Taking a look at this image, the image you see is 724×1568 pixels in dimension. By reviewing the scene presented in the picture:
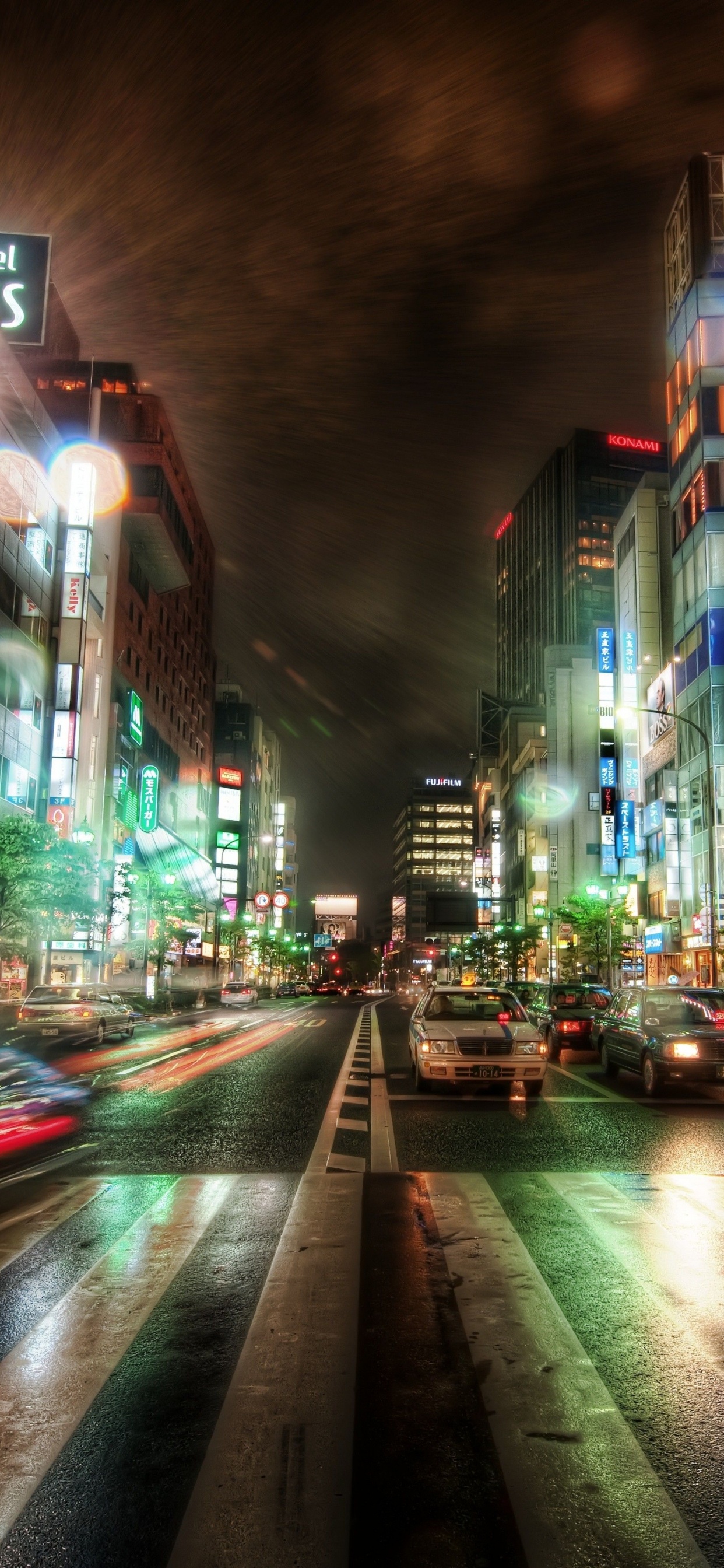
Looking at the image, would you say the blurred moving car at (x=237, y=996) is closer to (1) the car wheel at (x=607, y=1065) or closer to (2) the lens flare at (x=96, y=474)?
(2) the lens flare at (x=96, y=474)

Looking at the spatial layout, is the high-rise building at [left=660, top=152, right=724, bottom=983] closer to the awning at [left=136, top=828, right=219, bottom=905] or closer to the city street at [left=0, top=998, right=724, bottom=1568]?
the awning at [left=136, top=828, right=219, bottom=905]

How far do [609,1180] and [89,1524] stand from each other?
23.0 ft

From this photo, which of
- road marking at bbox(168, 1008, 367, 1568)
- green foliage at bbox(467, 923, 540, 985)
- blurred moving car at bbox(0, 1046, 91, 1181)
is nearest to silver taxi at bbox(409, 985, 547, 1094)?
blurred moving car at bbox(0, 1046, 91, 1181)

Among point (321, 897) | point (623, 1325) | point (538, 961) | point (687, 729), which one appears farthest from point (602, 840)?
point (321, 897)

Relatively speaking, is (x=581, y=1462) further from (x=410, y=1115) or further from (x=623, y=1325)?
(x=410, y=1115)

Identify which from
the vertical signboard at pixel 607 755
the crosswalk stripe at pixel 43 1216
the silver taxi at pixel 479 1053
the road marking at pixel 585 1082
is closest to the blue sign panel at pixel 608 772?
the vertical signboard at pixel 607 755

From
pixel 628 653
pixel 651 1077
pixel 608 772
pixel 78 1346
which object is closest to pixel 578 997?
pixel 651 1077

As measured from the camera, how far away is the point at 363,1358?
5031mm

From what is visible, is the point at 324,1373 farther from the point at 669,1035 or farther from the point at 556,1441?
the point at 669,1035

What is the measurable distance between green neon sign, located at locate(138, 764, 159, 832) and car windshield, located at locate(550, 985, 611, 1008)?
4770cm

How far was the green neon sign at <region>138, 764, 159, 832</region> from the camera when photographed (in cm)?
7194

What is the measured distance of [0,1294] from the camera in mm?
6070

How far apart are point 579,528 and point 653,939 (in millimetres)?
108002

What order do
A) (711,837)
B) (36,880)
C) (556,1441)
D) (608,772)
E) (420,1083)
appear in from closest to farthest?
(556,1441)
(420,1083)
(36,880)
(711,837)
(608,772)
